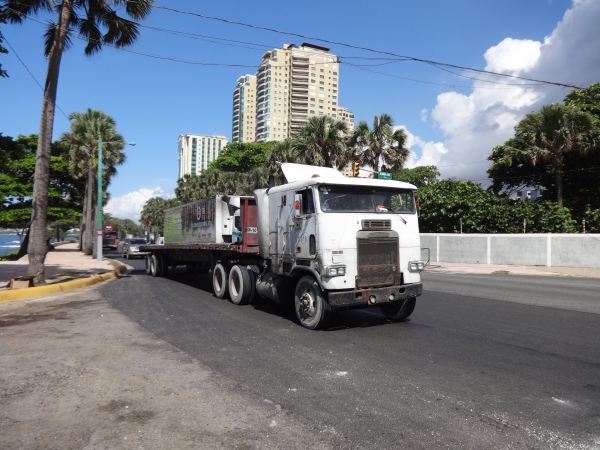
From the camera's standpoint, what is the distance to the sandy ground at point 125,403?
3588 mm

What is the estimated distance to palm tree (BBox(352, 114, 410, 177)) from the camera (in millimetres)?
30094

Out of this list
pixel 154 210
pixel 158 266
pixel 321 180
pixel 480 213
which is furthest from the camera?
pixel 154 210

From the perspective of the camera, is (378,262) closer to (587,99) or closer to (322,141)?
(322,141)

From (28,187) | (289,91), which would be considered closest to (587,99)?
(28,187)

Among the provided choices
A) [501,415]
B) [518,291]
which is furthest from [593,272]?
[501,415]

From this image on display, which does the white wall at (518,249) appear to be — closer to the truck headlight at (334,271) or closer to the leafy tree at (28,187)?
the truck headlight at (334,271)

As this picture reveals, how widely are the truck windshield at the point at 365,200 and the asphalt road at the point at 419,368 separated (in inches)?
79.4

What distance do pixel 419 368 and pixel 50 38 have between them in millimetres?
15813

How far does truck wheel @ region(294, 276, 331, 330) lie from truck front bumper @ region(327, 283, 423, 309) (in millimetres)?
237

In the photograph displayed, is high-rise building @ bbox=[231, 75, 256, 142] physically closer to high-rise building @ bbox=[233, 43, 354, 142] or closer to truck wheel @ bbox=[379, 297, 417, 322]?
high-rise building @ bbox=[233, 43, 354, 142]

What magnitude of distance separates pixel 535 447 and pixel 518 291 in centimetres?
1124

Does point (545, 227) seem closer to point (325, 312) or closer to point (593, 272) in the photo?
point (593, 272)

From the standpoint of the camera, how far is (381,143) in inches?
1188

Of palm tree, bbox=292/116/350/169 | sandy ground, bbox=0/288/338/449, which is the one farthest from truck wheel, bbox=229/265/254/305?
palm tree, bbox=292/116/350/169
